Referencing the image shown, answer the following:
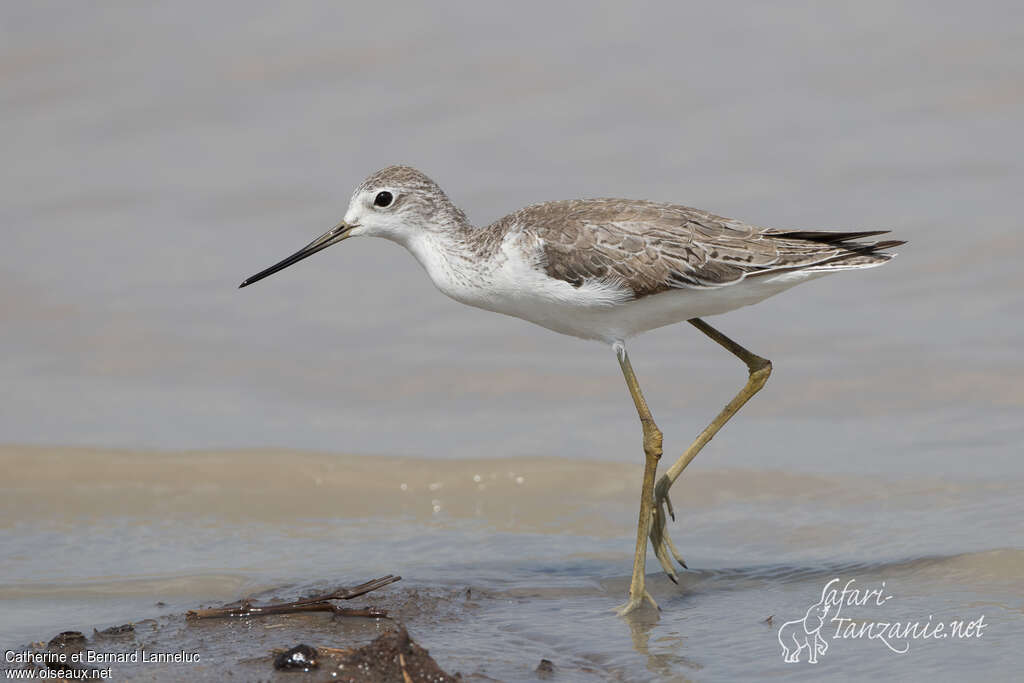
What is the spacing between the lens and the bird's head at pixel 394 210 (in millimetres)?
8320

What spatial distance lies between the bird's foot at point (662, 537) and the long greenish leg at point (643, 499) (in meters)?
0.14

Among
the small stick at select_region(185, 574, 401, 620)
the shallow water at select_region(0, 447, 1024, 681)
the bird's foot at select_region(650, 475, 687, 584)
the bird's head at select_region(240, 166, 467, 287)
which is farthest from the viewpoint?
the bird's head at select_region(240, 166, 467, 287)

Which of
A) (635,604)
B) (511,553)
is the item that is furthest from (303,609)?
(511,553)

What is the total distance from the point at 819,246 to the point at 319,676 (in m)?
3.74

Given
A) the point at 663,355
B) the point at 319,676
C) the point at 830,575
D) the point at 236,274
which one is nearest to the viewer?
the point at 319,676

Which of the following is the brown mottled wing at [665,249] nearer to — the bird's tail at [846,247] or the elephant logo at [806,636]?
the bird's tail at [846,247]

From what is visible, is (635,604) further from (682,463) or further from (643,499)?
(682,463)

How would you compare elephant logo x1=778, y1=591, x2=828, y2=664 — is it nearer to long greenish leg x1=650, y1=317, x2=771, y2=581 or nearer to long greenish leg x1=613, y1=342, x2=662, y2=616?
long greenish leg x1=613, y1=342, x2=662, y2=616

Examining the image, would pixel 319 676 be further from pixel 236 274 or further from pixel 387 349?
pixel 236 274

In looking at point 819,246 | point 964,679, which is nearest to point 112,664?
point 964,679

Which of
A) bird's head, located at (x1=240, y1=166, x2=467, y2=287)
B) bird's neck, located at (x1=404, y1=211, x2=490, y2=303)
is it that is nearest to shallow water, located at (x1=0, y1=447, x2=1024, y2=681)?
bird's neck, located at (x1=404, y1=211, x2=490, y2=303)

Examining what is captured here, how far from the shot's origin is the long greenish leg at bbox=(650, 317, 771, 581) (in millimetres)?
7930

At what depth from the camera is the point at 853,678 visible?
6207mm

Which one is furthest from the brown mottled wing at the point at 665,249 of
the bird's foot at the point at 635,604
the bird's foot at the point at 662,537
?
the bird's foot at the point at 635,604
